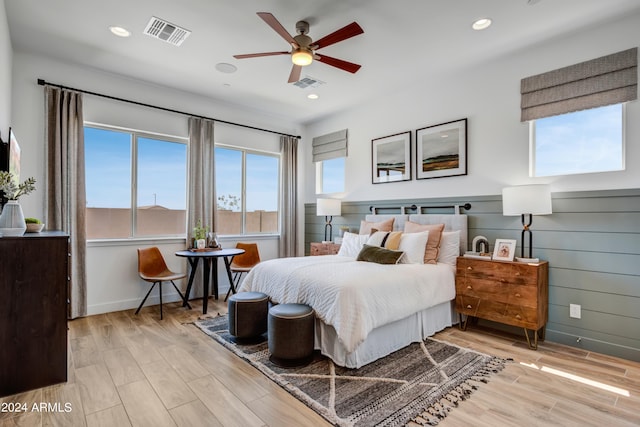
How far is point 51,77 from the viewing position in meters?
3.68

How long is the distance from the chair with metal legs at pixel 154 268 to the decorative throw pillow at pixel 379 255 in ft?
7.50

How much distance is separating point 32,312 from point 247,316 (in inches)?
61.2

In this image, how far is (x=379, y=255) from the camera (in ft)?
11.4

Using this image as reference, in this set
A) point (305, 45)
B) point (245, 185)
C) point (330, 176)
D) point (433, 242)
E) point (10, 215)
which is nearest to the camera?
point (10, 215)

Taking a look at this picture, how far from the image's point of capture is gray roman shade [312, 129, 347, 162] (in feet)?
17.8

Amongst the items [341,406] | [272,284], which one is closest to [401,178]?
[272,284]

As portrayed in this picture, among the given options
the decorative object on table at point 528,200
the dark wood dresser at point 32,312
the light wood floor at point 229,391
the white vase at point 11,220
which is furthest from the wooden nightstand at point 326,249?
the white vase at point 11,220

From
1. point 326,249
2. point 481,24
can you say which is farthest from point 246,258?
point 481,24

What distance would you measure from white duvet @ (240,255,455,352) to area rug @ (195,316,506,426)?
291 mm

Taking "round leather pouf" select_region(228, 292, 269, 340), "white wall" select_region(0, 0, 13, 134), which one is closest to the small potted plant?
"round leather pouf" select_region(228, 292, 269, 340)

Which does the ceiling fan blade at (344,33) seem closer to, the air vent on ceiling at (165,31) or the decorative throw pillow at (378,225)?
the air vent on ceiling at (165,31)

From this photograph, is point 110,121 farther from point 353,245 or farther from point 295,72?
point 353,245

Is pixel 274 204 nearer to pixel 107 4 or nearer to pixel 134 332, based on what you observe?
pixel 134 332

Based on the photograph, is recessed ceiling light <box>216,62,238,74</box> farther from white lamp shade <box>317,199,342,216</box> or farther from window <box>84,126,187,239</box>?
white lamp shade <box>317,199,342,216</box>
